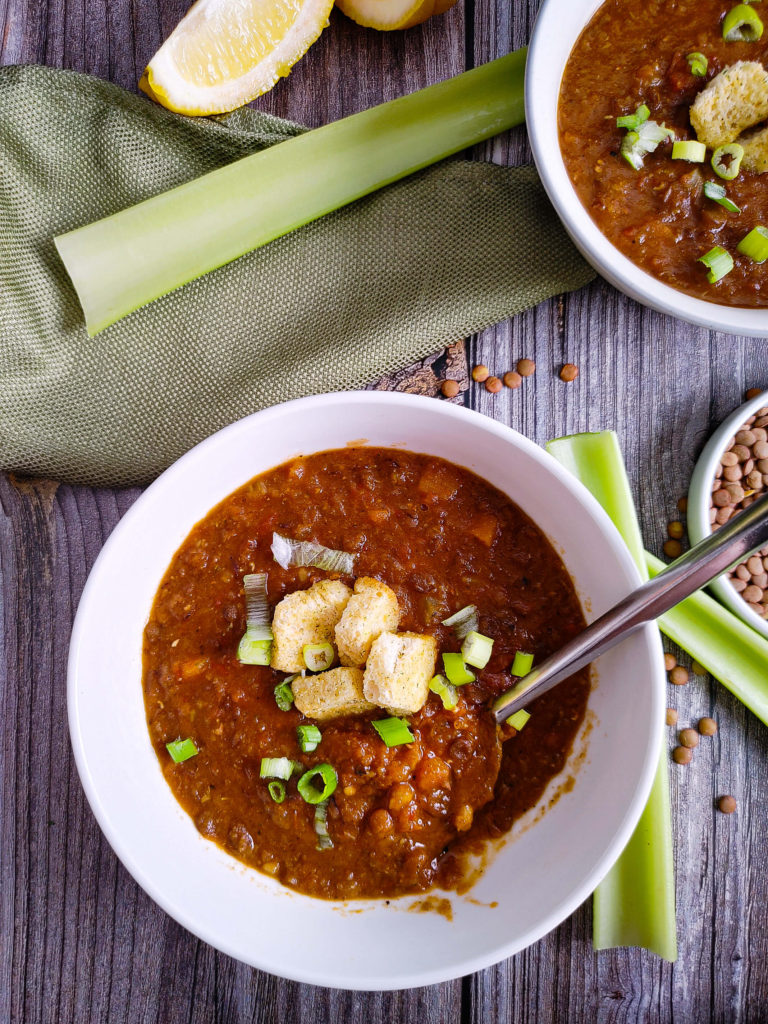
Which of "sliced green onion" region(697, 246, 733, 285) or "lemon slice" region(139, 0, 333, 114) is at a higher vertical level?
"lemon slice" region(139, 0, 333, 114)

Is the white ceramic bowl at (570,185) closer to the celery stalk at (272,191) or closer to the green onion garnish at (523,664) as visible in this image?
the celery stalk at (272,191)

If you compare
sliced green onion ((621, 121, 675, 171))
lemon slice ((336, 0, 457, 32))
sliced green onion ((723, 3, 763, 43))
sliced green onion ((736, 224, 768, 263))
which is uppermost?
lemon slice ((336, 0, 457, 32))

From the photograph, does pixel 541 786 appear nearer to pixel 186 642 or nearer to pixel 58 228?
pixel 186 642

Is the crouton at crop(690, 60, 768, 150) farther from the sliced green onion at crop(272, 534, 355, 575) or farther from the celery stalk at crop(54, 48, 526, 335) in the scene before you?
the sliced green onion at crop(272, 534, 355, 575)

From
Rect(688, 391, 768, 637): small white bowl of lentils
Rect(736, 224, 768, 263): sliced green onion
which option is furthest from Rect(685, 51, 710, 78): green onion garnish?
Rect(688, 391, 768, 637): small white bowl of lentils

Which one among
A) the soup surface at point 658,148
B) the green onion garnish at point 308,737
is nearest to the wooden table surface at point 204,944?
the soup surface at point 658,148

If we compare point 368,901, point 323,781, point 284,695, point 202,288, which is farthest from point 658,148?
point 368,901
